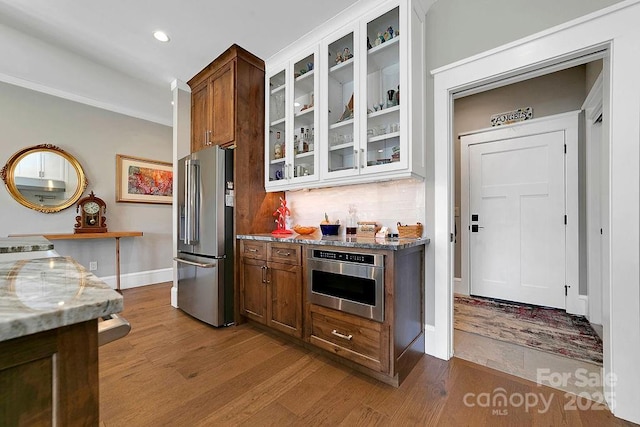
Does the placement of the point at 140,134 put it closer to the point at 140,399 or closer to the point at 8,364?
the point at 140,399

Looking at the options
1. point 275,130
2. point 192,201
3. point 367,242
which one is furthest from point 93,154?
point 367,242

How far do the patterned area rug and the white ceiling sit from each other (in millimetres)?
3023

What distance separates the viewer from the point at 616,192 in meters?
1.45

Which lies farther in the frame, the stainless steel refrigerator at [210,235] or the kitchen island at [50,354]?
the stainless steel refrigerator at [210,235]

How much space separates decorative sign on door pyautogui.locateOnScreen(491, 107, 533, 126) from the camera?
3.14m

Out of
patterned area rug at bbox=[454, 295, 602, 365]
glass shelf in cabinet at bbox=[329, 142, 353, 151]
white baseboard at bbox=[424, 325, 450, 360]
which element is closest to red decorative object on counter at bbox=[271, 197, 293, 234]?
glass shelf in cabinet at bbox=[329, 142, 353, 151]

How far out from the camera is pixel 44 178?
336cm

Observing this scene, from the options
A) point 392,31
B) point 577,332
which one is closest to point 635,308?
point 577,332

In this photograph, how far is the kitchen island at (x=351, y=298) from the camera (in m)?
1.70

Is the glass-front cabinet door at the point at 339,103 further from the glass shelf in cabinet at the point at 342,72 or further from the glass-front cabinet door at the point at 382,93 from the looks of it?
the glass-front cabinet door at the point at 382,93

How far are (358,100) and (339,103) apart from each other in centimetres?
29

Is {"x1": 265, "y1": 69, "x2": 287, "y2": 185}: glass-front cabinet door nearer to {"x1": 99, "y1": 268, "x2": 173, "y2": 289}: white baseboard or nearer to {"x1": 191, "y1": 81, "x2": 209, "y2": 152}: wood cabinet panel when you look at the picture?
{"x1": 191, "y1": 81, "x2": 209, "y2": 152}: wood cabinet panel

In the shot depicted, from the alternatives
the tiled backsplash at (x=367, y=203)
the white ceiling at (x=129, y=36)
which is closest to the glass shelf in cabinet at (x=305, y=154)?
the tiled backsplash at (x=367, y=203)

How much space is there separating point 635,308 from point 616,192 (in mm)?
619
